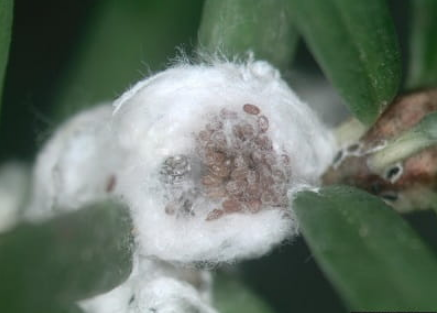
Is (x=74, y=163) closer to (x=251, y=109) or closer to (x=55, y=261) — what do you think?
(x=251, y=109)

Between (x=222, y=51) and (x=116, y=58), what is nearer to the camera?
(x=222, y=51)

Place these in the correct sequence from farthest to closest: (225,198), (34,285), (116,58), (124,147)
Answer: (116,58) < (124,147) < (225,198) < (34,285)

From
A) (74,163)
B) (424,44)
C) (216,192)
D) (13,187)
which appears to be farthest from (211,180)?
(13,187)

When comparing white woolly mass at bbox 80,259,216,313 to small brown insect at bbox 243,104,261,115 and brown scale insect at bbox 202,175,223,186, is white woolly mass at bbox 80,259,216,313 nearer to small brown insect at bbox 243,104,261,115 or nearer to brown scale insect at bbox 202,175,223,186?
brown scale insect at bbox 202,175,223,186

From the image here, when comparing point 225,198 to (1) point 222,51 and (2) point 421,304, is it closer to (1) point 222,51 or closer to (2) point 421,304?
(1) point 222,51

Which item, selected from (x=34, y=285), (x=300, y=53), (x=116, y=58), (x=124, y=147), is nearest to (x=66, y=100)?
(x=116, y=58)

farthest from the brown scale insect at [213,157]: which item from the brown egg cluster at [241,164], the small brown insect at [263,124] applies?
the small brown insect at [263,124]

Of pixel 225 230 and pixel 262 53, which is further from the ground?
pixel 262 53
